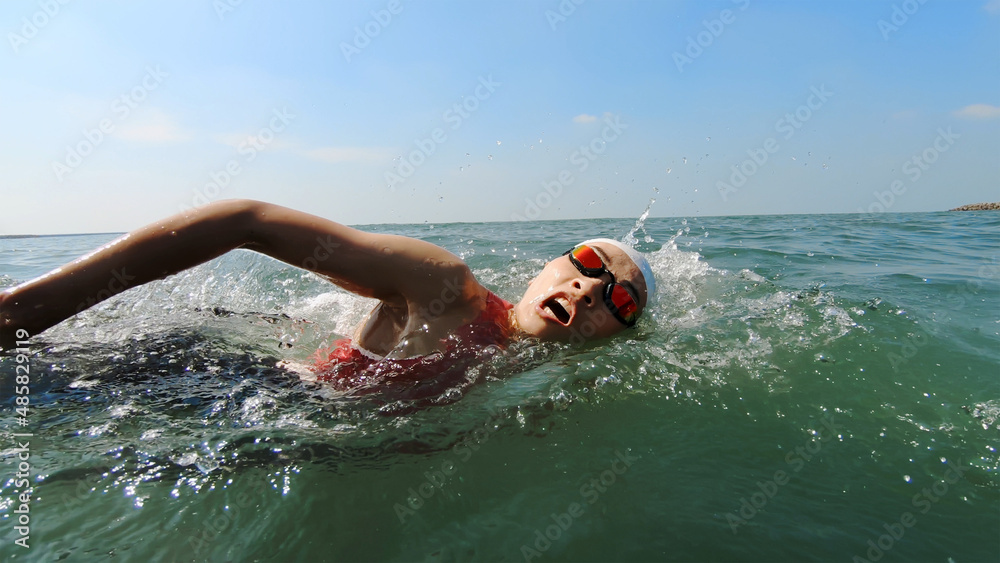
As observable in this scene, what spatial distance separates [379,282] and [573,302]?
1195 mm

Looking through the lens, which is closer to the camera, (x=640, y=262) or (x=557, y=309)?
(x=557, y=309)

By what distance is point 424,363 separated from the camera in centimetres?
287

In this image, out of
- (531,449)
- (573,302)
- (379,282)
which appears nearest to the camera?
(531,449)

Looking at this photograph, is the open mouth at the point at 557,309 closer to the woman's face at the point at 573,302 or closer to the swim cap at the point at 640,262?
the woman's face at the point at 573,302

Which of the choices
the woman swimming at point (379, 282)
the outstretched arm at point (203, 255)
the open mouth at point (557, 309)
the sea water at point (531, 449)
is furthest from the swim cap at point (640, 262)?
the outstretched arm at point (203, 255)

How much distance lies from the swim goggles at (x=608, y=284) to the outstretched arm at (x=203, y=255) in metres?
1.14

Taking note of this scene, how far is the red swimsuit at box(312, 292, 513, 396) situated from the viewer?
280 cm

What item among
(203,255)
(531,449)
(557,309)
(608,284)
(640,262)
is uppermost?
(203,255)

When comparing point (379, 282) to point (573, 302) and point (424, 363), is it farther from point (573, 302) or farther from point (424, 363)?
point (573, 302)

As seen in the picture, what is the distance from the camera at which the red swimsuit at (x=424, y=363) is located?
110 inches

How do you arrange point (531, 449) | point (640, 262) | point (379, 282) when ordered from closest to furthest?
point (531, 449), point (379, 282), point (640, 262)

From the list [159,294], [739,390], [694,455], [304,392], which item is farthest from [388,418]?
[159,294]

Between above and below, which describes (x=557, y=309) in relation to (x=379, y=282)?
below

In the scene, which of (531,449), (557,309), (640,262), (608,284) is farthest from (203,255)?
(640,262)
